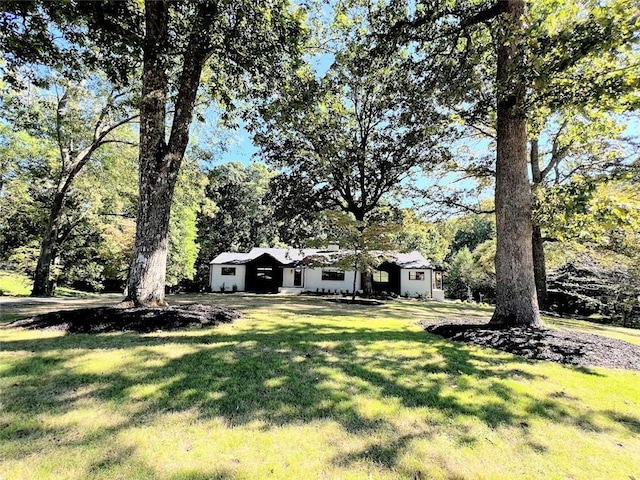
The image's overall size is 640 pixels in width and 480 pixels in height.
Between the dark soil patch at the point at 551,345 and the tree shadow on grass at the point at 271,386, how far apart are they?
0.58 m

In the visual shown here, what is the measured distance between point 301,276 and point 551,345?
23380 mm

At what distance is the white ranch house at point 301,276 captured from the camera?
2697 centimetres

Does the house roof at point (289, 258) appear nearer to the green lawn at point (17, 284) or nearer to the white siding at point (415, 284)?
the white siding at point (415, 284)

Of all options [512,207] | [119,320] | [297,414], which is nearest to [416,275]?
[512,207]

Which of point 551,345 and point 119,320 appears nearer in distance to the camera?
point 551,345

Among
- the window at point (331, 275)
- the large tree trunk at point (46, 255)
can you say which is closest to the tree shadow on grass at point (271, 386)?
the large tree trunk at point (46, 255)

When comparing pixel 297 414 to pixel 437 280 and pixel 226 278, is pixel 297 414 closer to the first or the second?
pixel 226 278

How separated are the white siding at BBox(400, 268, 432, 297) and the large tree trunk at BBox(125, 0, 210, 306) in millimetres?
22205

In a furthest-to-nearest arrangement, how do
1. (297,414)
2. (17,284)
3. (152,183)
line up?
1. (17,284)
2. (152,183)
3. (297,414)

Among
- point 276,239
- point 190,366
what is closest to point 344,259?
point 190,366

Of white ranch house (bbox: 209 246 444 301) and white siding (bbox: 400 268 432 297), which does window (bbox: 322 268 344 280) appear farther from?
white siding (bbox: 400 268 432 297)

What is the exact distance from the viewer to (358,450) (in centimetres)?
252

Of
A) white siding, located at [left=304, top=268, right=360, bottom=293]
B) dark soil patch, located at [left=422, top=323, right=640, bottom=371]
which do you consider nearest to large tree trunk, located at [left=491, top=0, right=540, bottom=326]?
dark soil patch, located at [left=422, top=323, right=640, bottom=371]

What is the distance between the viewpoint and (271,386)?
11.8ft
